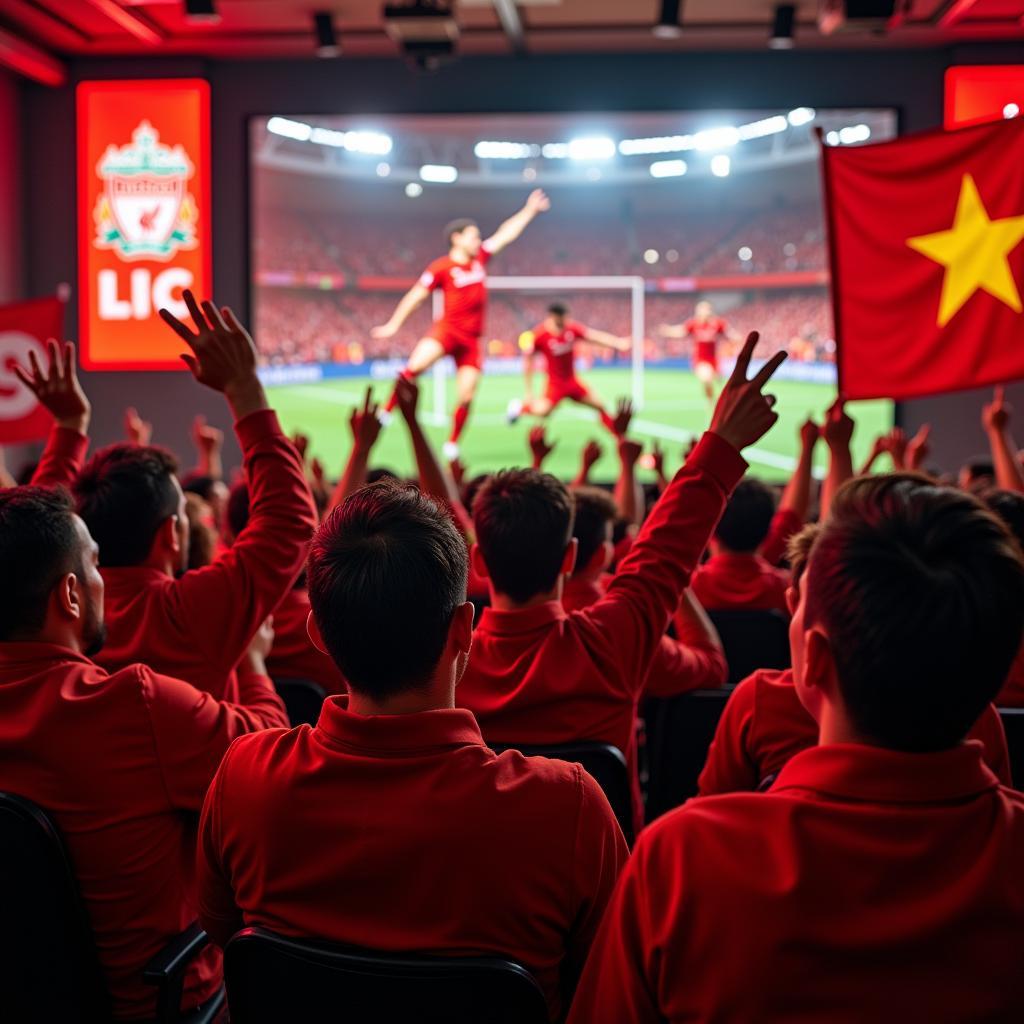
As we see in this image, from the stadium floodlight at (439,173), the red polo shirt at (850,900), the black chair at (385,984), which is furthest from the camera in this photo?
the stadium floodlight at (439,173)

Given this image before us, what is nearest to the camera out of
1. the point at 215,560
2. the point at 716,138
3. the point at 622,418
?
the point at 215,560

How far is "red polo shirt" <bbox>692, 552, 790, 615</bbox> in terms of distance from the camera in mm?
3311

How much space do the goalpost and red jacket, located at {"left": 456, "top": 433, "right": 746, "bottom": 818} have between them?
32.0 feet

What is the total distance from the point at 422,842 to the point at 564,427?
39.7 ft

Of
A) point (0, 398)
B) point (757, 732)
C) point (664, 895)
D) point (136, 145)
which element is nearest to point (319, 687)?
point (757, 732)

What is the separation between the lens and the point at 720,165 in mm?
12219

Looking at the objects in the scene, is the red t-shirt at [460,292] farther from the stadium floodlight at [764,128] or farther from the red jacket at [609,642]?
the red jacket at [609,642]

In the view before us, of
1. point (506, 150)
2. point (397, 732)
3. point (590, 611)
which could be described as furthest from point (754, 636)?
point (506, 150)

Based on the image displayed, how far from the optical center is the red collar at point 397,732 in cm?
120

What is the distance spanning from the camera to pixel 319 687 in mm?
2572

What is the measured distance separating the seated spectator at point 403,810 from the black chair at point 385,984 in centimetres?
6

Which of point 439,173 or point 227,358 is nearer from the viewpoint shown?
point 227,358

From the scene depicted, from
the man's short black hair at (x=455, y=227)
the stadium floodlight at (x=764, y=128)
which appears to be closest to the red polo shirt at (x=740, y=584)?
the man's short black hair at (x=455, y=227)

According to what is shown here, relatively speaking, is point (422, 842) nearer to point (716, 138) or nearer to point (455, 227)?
point (455, 227)
